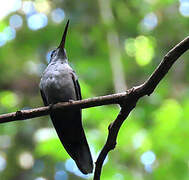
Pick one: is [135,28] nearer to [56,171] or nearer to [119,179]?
[56,171]

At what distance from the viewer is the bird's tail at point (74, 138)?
461 centimetres

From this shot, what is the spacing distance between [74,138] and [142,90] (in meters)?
1.82

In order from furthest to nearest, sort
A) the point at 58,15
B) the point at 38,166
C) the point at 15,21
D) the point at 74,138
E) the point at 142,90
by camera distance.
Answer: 1. the point at 58,15
2. the point at 15,21
3. the point at 38,166
4. the point at 74,138
5. the point at 142,90

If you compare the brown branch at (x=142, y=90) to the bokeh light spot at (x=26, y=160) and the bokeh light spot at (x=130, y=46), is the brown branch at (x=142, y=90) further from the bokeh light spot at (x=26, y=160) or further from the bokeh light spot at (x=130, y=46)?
the bokeh light spot at (x=130, y=46)

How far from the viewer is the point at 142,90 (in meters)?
3.36

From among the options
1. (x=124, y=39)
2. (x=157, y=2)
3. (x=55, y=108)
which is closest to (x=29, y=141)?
(x=124, y=39)

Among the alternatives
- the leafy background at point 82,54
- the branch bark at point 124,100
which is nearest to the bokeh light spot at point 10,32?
the leafy background at point 82,54

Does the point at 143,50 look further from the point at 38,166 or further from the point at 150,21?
the point at 38,166

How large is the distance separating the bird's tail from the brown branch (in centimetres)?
100

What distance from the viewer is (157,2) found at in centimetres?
866

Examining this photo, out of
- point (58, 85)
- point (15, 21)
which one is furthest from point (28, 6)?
point (58, 85)

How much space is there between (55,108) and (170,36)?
5692 mm

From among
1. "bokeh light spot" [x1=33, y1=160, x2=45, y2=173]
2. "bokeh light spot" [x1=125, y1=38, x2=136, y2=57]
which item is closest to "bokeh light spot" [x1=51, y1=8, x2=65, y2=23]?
"bokeh light spot" [x1=125, y1=38, x2=136, y2=57]

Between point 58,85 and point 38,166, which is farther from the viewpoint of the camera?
point 38,166
